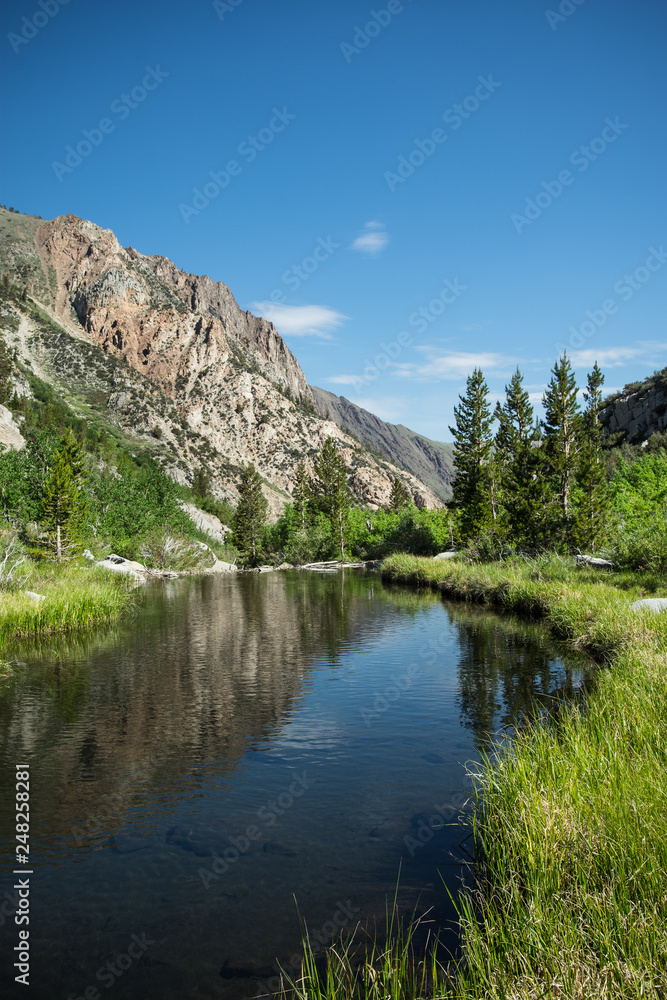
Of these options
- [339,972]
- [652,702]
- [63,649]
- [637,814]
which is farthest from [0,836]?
[63,649]

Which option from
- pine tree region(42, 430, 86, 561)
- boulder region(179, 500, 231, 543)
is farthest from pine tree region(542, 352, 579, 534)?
boulder region(179, 500, 231, 543)

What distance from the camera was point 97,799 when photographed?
9266 millimetres

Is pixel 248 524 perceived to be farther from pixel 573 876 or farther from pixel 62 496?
pixel 573 876

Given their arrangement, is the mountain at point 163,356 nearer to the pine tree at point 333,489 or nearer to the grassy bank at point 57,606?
the pine tree at point 333,489

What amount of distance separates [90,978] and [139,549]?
66.4m

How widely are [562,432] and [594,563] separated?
1646cm

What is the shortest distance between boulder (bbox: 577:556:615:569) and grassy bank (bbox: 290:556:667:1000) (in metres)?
19.6

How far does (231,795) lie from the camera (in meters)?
9.42

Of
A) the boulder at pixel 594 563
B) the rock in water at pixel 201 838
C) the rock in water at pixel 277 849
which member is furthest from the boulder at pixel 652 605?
the rock in water at pixel 201 838

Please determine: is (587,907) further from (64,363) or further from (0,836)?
(64,363)

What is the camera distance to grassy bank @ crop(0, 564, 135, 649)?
2184cm

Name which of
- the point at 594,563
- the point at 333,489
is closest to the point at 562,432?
the point at 594,563

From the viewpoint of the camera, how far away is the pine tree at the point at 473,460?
189ft

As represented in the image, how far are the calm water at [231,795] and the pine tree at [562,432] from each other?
25.4 metres
